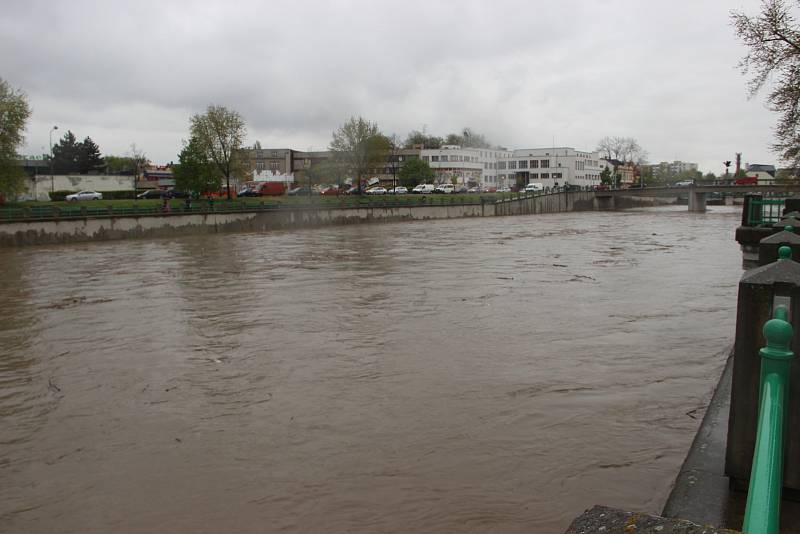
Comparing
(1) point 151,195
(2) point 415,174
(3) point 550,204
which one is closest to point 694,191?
(3) point 550,204

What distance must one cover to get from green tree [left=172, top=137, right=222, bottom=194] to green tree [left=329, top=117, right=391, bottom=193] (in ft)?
85.7

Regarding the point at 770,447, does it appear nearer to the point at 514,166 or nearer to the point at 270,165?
the point at 270,165

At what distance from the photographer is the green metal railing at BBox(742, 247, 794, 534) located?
2475 millimetres

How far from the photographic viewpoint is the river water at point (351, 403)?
6.88m

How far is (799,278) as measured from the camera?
4.23 metres

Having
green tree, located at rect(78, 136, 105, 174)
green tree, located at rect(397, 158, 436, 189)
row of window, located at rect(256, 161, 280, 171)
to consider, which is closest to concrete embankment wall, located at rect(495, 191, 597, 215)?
green tree, located at rect(397, 158, 436, 189)

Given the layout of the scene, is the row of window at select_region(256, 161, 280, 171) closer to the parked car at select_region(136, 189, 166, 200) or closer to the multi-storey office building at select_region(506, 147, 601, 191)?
the multi-storey office building at select_region(506, 147, 601, 191)

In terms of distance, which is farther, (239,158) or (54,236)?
(239,158)

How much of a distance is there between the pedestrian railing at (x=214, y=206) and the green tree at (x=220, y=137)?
6.07 m

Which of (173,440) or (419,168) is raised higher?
(419,168)

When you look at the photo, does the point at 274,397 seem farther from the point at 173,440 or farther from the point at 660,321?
the point at 660,321

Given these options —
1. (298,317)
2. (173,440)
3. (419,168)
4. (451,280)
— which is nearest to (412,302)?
(298,317)

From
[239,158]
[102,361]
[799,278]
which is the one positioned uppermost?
[239,158]

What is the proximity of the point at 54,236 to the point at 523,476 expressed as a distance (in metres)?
46.4
